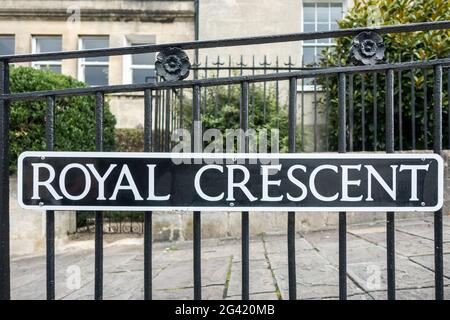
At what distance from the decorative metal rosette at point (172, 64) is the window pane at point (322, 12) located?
8.64 meters

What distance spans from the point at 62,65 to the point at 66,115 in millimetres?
4873

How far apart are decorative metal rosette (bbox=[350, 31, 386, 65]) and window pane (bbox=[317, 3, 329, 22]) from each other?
27.5 ft

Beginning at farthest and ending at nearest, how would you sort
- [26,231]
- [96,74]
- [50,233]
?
[96,74] → [26,231] → [50,233]

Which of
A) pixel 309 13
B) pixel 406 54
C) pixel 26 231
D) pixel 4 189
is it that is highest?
pixel 309 13

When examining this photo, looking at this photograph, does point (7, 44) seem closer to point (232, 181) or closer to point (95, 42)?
point (95, 42)

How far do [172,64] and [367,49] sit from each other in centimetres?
87

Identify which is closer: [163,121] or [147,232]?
[147,232]

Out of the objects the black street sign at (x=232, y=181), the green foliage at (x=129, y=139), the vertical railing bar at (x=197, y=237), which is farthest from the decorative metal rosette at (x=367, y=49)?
the green foliage at (x=129, y=139)

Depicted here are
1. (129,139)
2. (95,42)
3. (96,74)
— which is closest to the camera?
(129,139)

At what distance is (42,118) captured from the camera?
4.77 m

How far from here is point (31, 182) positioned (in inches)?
58.2

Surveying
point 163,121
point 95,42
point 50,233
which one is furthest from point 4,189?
point 95,42

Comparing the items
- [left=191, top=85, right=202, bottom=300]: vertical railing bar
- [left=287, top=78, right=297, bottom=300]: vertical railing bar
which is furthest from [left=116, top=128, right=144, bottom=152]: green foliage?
[left=287, top=78, right=297, bottom=300]: vertical railing bar
